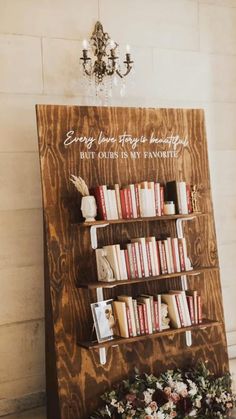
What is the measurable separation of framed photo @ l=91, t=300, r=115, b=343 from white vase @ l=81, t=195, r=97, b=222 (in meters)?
0.54

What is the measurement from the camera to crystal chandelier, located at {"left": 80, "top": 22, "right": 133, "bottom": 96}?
3.97m

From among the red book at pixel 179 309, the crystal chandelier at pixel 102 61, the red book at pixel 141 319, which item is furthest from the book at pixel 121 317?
the crystal chandelier at pixel 102 61

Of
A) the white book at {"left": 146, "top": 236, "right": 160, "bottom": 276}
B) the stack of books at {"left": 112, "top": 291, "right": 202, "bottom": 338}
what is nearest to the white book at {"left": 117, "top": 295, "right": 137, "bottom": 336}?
the stack of books at {"left": 112, "top": 291, "right": 202, "bottom": 338}

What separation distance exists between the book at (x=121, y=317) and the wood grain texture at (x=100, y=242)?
0.15 metres

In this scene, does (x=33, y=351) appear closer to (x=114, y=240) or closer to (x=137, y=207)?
(x=114, y=240)

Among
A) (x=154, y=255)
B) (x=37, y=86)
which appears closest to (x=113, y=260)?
(x=154, y=255)

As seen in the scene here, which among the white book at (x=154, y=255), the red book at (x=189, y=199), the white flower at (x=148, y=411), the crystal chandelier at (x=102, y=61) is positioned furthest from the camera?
the crystal chandelier at (x=102, y=61)

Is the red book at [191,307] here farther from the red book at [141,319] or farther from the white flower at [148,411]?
the white flower at [148,411]

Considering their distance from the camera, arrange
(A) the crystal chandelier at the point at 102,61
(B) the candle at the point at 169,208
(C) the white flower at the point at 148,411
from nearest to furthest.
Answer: (C) the white flower at the point at 148,411, (B) the candle at the point at 169,208, (A) the crystal chandelier at the point at 102,61

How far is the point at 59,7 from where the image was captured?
4.02 metres

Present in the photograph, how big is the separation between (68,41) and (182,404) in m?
2.62

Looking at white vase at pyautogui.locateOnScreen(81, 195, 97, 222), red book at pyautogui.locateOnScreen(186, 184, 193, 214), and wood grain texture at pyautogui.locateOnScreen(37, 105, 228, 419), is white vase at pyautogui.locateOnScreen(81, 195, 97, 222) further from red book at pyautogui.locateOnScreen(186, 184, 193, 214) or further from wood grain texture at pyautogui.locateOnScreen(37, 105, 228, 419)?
red book at pyautogui.locateOnScreen(186, 184, 193, 214)

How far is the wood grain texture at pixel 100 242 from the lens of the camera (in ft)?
11.4

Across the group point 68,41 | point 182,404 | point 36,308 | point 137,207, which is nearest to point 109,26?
point 68,41
